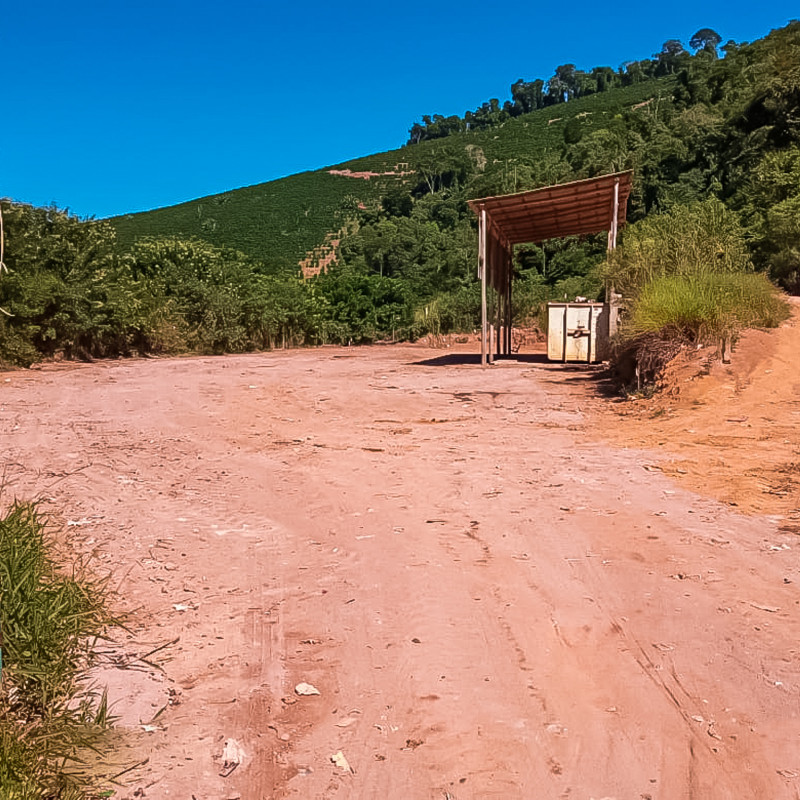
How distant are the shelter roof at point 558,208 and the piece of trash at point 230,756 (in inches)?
460

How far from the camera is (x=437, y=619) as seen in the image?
10.4 ft

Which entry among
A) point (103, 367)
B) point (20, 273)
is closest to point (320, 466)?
point (103, 367)

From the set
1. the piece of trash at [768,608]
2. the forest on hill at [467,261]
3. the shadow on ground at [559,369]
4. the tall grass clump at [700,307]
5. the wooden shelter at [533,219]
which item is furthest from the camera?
the wooden shelter at [533,219]

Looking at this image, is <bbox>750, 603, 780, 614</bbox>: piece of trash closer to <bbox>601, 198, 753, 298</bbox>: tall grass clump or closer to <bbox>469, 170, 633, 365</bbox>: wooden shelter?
<bbox>601, 198, 753, 298</bbox>: tall grass clump

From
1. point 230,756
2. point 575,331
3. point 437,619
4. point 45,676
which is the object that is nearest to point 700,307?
point 575,331

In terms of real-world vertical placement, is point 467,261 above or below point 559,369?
above

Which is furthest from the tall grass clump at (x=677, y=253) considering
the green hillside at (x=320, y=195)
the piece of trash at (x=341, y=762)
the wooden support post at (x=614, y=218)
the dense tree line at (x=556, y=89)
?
the dense tree line at (x=556, y=89)

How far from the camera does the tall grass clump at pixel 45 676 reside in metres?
2.12

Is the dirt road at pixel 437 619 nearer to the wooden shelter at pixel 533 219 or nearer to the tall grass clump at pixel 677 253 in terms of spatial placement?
the tall grass clump at pixel 677 253

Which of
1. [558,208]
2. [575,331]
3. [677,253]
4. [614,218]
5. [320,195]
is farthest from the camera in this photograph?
[320,195]

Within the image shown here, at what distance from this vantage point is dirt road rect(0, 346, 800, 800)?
7.36ft

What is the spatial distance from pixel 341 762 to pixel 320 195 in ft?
252

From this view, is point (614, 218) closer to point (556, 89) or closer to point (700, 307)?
point (700, 307)

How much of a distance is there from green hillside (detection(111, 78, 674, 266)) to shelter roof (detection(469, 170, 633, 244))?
3636 centimetres
